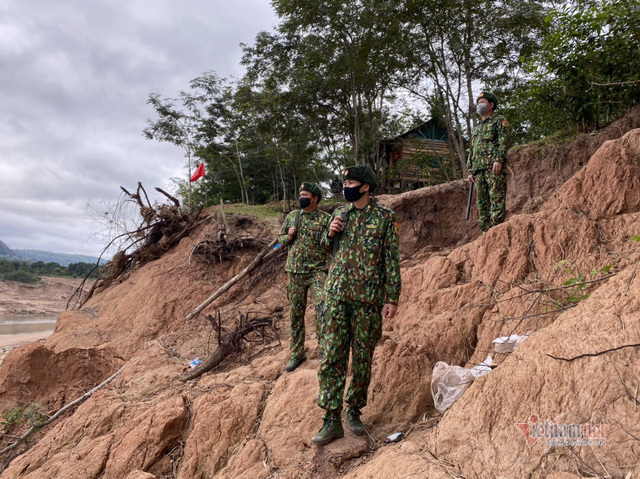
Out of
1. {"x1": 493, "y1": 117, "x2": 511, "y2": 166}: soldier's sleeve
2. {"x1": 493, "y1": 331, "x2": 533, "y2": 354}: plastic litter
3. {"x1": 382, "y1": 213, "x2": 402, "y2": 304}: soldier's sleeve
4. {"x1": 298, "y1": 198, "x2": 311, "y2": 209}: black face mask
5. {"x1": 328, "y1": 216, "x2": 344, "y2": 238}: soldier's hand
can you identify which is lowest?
{"x1": 493, "y1": 331, "x2": 533, "y2": 354}: plastic litter

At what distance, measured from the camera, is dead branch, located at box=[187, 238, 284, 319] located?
8.22 metres

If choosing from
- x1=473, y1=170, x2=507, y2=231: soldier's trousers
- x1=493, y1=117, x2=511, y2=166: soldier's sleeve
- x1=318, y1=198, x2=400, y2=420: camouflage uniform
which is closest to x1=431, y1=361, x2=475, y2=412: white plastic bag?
x1=318, y1=198, x2=400, y2=420: camouflage uniform

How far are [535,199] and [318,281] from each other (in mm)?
4528

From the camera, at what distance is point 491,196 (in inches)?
225

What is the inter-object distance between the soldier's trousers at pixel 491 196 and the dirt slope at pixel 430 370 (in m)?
0.61

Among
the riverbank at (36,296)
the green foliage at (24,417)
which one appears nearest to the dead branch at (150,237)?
the green foliage at (24,417)

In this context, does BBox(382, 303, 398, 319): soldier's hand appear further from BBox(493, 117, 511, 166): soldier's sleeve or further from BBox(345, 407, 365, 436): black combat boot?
BBox(493, 117, 511, 166): soldier's sleeve

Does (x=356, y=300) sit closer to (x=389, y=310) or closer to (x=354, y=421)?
(x=389, y=310)

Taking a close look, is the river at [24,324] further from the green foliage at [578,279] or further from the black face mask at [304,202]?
the green foliage at [578,279]

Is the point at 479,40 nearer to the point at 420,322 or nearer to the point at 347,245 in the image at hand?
the point at 420,322

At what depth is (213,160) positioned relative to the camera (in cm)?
2286

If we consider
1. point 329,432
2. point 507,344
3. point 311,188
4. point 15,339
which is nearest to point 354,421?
point 329,432

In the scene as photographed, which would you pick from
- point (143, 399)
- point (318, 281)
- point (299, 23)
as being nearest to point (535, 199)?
point (318, 281)

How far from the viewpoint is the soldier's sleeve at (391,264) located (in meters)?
3.15
